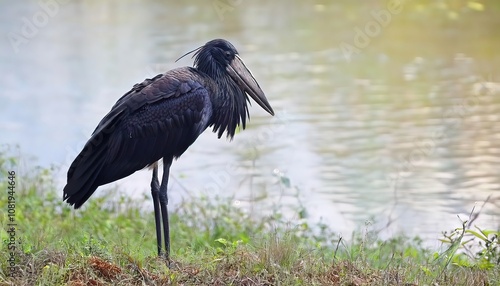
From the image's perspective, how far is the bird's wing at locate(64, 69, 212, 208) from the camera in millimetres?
5453

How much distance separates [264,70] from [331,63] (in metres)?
1.03

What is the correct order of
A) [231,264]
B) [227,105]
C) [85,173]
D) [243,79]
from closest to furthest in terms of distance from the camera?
[231,264] → [85,173] → [227,105] → [243,79]

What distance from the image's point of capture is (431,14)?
15.6 metres

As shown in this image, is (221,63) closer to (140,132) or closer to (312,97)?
(140,132)

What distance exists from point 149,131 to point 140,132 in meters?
0.05

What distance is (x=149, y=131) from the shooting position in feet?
18.1

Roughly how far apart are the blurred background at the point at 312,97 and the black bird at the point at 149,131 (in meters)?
1.46

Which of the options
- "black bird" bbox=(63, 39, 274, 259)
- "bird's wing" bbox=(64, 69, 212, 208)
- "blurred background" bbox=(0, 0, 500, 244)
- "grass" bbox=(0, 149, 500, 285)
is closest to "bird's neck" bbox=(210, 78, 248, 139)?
"black bird" bbox=(63, 39, 274, 259)

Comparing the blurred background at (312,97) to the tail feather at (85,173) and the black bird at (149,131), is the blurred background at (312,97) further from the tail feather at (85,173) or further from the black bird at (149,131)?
the tail feather at (85,173)

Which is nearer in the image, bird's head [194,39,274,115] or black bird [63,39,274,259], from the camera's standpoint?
black bird [63,39,274,259]

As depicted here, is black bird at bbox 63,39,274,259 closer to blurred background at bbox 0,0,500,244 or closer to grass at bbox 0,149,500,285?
grass at bbox 0,149,500,285

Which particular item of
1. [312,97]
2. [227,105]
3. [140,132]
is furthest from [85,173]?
[312,97]

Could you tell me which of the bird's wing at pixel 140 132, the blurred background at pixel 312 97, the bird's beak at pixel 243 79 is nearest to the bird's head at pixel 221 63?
the bird's beak at pixel 243 79

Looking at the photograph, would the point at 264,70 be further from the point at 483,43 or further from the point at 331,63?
the point at 483,43
